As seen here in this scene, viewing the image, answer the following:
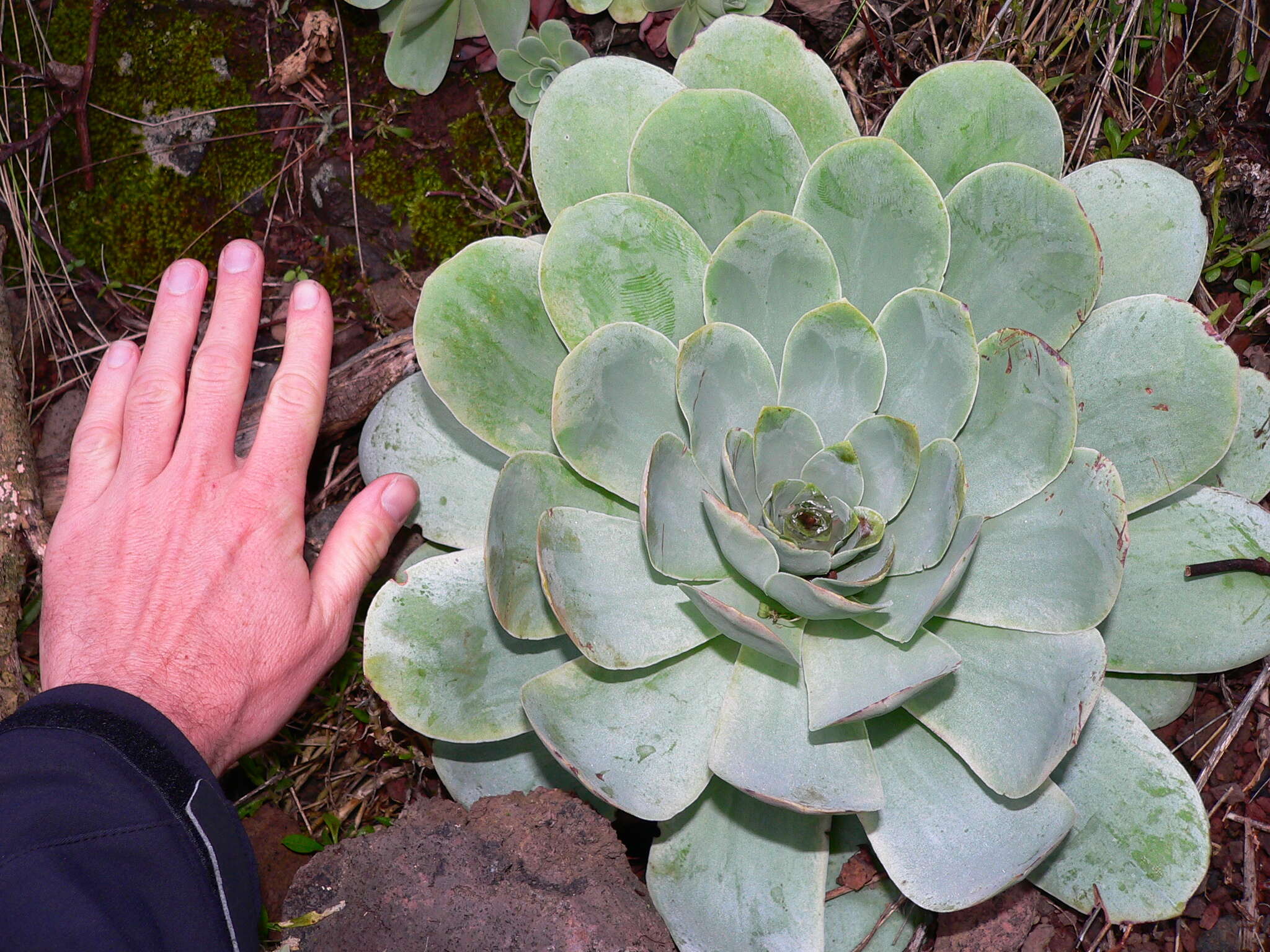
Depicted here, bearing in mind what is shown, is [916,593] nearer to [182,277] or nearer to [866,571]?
[866,571]

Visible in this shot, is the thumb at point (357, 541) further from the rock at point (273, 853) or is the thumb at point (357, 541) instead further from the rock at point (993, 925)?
the rock at point (993, 925)

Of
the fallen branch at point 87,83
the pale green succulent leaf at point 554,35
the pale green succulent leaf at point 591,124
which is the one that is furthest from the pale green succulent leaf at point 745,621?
the fallen branch at point 87,83

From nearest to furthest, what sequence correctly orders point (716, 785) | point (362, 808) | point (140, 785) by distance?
point (140, 785)
point (716, 785)
point (362, 808)

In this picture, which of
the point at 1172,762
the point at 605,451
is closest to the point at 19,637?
the point at 605,451

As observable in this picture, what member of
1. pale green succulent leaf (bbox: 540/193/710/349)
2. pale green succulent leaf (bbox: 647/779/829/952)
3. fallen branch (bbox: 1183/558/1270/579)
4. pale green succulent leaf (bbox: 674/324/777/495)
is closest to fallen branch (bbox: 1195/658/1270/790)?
fallen branch (bbox: 1183/558/1270/579)

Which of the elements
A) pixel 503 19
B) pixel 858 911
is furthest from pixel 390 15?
pixel 858 911

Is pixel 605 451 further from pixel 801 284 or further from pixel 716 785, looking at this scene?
pixel 716 785
